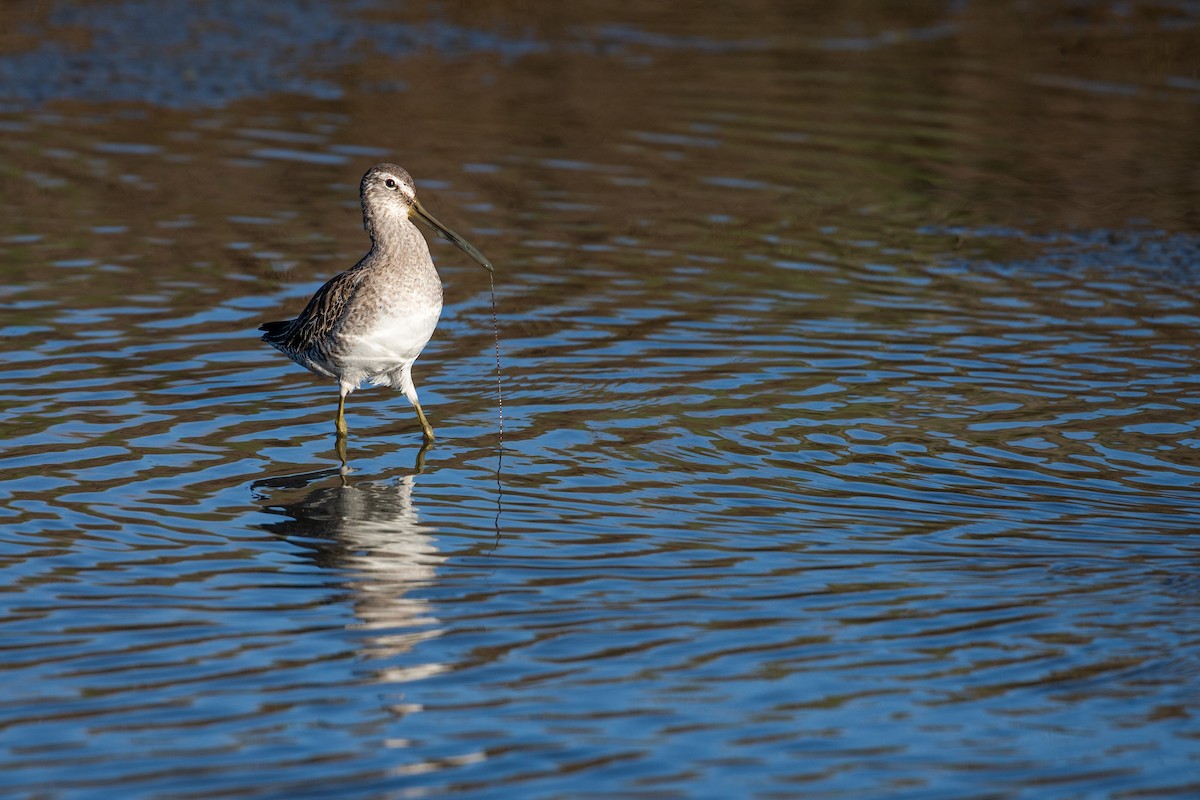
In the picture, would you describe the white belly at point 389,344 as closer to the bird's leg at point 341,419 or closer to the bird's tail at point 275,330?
the bird's leg at point 341,419

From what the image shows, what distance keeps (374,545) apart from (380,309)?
2.00 metres

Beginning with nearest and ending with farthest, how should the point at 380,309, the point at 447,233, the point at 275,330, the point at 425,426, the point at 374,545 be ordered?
the point at 374,545
the point at 380,309
the point at 425,426
the point at 447,233
the point at 275,330

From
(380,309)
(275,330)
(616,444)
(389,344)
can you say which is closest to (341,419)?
(389,344)

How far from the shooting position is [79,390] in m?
10.6

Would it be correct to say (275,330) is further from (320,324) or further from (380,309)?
(380,309)

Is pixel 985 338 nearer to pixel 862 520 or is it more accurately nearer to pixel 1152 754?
pixel 862 520

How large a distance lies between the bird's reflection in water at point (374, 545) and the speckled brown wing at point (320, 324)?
954 mm

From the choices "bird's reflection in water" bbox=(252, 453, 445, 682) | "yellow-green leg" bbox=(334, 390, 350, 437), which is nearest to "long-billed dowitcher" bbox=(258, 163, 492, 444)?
"yellow-green leg" bbox=(334, 390, 350, 437)

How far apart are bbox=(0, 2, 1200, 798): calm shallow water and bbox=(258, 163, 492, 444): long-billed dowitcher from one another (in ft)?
1.37

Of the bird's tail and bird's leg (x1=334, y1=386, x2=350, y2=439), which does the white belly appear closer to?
bird's leg (x1=334, y1=386, x2=350, y2=439)

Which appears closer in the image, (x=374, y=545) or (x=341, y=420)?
(x=374, y=545)

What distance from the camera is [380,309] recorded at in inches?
382

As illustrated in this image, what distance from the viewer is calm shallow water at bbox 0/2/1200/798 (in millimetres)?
6180

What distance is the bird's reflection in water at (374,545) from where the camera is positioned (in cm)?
698
